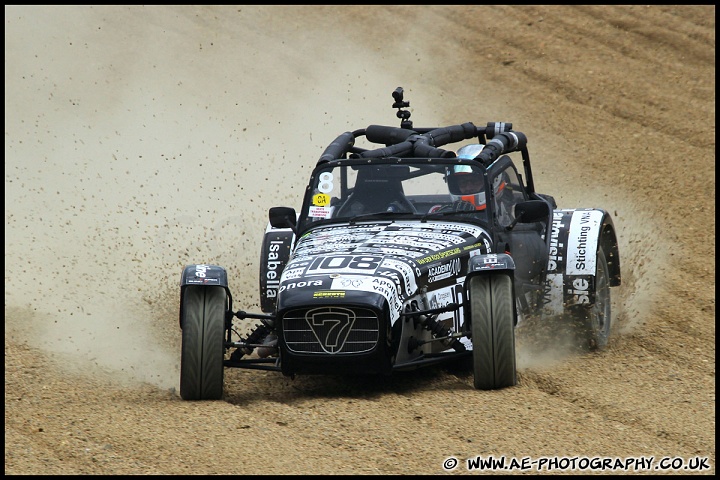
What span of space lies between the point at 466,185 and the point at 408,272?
62.3 inches

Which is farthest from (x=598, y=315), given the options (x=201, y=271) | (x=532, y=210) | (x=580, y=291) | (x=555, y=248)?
(x=201, y=271)

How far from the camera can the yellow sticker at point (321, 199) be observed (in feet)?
33.5

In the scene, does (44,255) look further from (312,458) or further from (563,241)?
(312,458)

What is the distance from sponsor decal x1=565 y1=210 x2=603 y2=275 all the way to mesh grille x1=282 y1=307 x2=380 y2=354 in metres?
2.93

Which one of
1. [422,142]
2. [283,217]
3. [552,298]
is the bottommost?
[552,298]

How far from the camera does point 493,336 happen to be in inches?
331

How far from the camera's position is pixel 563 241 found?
10.7 meters

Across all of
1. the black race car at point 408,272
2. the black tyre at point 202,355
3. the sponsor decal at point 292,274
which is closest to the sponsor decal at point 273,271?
the black race car at point 408,272

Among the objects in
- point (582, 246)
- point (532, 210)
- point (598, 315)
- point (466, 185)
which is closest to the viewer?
point (532, 210)

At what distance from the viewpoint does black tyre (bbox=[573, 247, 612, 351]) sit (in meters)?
10.5

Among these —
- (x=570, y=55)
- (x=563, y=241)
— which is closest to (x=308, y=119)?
(x=570, y=55)

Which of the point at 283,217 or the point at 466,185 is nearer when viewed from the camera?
the point at 466,185

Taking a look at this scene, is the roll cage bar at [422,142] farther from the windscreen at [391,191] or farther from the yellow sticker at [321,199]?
the yellow sticker at [321,199]

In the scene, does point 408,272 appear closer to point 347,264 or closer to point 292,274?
point 347,264
